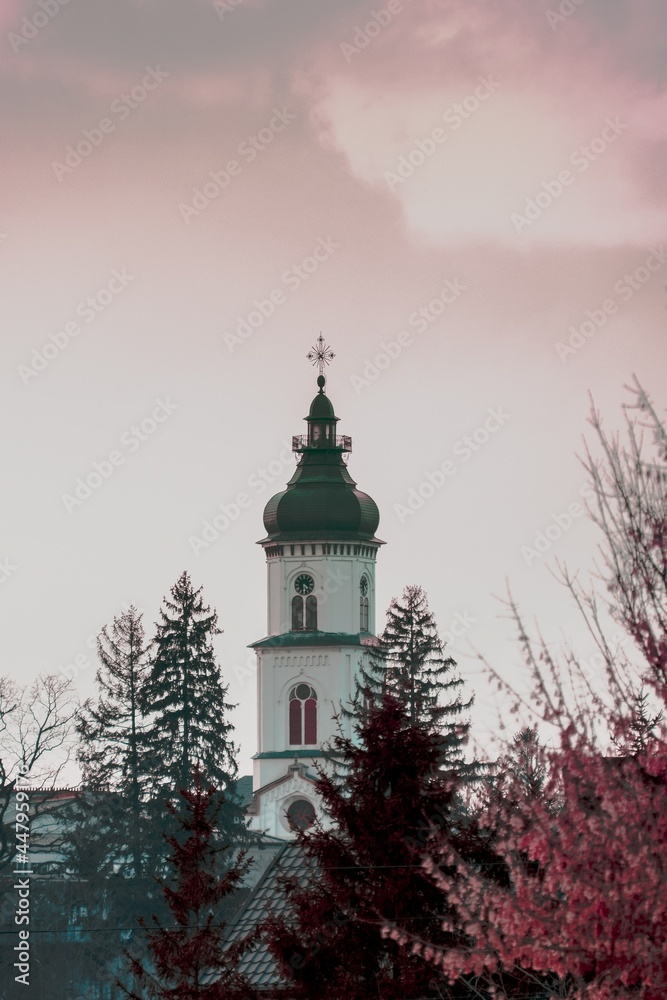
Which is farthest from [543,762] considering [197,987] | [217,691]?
[217,691]

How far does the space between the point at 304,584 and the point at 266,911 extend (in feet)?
221

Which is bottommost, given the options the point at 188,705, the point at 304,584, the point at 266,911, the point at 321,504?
the point at 266,911

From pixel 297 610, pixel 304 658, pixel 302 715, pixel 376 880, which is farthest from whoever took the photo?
pixel 297 610

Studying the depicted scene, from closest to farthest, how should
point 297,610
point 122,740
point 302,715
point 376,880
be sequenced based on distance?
point 376,880, point 122,740, point 302,715, point 297,610

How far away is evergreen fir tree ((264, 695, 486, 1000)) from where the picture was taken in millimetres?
23484

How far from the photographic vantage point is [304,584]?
98250 mm

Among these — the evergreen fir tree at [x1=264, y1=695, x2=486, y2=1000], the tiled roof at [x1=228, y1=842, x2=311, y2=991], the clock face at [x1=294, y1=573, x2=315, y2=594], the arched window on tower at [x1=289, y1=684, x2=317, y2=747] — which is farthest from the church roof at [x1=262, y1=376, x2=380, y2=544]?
the evergreen fir tree at [x1=264, y1=695, x2=486, y2=1000]

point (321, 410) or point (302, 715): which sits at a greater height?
point (321, 410)

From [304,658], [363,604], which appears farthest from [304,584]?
[304,658]

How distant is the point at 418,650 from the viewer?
6831cm

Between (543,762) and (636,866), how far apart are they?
4.95ft

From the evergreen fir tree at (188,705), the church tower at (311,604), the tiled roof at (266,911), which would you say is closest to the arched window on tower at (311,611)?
the church tower at (311,604)

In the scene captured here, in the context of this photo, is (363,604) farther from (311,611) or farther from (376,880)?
(376,880)

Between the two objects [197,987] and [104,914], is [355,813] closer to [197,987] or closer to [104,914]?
[197,987]
